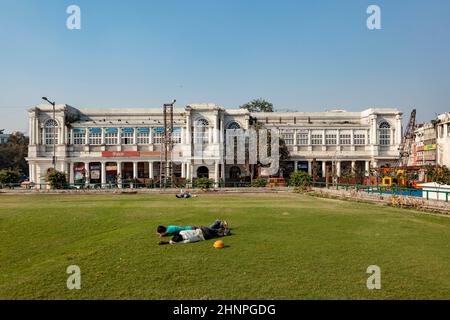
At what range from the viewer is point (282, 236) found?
1348cm

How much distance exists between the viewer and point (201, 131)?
226 ft

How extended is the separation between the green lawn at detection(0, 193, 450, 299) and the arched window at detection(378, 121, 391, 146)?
60.0 m

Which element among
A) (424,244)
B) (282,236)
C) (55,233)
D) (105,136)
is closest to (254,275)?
(282,236)

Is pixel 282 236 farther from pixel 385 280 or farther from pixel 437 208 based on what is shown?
pixel 437 208

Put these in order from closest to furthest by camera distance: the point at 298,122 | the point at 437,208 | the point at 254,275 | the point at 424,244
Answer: the point at 254,275 < the point at 424,244 < the point at 437,208 < the point at 298,122

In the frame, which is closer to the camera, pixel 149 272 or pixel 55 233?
pixel 149 272

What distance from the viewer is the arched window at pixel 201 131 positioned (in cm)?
6869

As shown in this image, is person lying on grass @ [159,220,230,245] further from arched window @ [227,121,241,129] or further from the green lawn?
arched window @ [227,121,241,129]

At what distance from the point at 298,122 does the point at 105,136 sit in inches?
1531

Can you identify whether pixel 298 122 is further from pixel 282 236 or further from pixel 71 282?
pixel 71 282

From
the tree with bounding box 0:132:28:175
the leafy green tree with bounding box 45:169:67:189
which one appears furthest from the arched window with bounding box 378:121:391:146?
the tree with bounding box 0:132:28:175

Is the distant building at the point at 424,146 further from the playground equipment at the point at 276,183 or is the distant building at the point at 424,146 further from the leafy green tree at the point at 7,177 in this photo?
the leafy green tree at the point at 7,177

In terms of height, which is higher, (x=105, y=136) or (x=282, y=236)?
(x=105, y=136)
